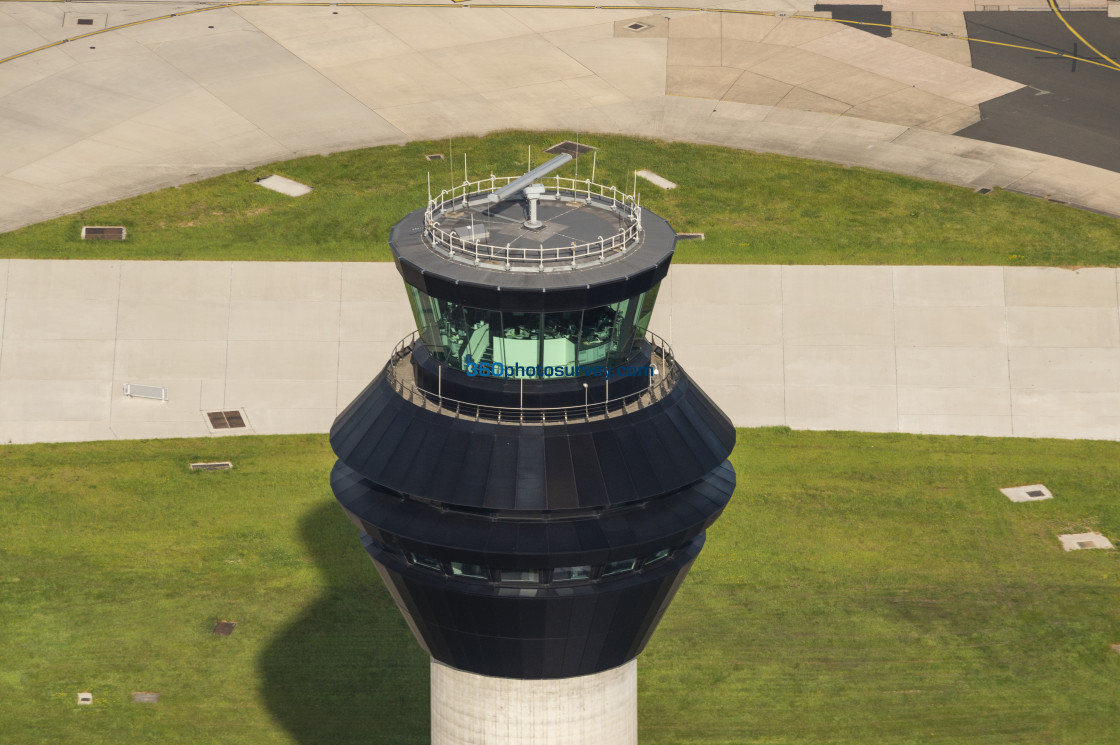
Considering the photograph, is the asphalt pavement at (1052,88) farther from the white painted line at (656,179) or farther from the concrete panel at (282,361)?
the concrete panel at (282,361)

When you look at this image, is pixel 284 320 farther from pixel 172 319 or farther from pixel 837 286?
pixel 837 286

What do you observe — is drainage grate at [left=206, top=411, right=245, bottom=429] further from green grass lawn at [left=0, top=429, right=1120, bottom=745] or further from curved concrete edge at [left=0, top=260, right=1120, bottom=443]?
green grass lawn at [left=0, top=429, right=1120, bottom=745]

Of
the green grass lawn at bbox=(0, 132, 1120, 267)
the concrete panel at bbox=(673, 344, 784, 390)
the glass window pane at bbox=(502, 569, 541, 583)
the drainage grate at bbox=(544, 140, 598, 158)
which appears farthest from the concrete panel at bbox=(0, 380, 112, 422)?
the glass window pane at bbox=(502, 569, 541, 583)

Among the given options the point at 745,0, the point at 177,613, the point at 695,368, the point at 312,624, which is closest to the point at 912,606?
the point at 695,368

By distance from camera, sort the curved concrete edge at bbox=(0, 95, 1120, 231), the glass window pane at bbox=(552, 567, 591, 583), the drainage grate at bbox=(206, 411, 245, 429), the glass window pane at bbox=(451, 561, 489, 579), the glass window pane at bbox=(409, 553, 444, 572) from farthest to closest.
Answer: the curved concrete edge at bbox=(0, 95, 1120, 231) < the drainage grate at bbox=(206, 411, 245, 429) < the glass window pane at bbox=(409, 553, 444, 572) < the glass window pane at bbox=(451, 561, 489, 579) < the glass window pane at bbox=(552, 567, 591, 583)

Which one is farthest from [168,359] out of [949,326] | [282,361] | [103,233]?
[949,326]

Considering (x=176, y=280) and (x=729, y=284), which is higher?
(x=729, y=284)
